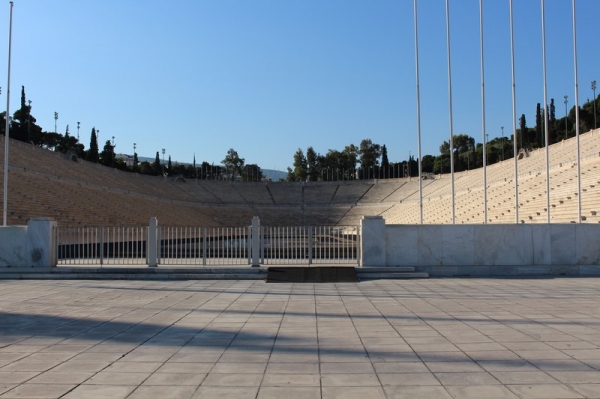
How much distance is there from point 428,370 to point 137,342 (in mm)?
4152

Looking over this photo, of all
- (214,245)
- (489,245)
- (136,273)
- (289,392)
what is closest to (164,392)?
(289,392)

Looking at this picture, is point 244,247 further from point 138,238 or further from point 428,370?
point 428,370

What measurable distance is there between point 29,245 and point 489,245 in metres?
15.2

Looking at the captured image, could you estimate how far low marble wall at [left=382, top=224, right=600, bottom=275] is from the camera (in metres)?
15.9

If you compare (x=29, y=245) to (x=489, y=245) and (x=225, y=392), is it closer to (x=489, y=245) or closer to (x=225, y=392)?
(x=225, y=392)

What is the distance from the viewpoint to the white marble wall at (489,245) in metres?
15.9

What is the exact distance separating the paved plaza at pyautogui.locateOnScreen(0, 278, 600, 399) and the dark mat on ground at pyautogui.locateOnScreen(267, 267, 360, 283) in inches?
93.3

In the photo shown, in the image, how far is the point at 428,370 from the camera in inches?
222

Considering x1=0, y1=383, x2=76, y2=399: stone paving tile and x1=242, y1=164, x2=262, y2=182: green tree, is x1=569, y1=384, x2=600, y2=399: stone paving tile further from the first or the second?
x1=242, y1=164, x2=262, y2=182: green tree

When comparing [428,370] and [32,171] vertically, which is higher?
[32,171]

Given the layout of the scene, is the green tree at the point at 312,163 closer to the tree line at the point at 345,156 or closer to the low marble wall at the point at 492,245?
the tree line at the point at 345,156

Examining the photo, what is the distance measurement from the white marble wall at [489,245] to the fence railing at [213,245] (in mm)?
1605

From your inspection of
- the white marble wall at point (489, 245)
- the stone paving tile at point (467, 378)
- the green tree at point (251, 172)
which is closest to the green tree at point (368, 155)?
the green tree at point (251, 172)

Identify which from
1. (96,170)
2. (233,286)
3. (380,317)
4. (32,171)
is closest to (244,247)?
(233,286)
